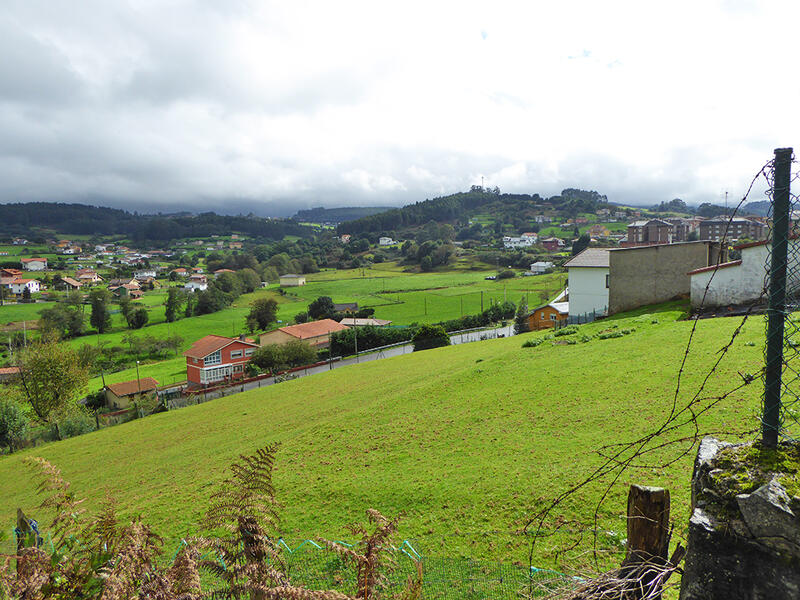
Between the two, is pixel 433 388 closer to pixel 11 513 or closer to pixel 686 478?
pixel 686 478

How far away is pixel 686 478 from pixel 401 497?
5.42 m

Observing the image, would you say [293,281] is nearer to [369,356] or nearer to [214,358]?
[214,358]

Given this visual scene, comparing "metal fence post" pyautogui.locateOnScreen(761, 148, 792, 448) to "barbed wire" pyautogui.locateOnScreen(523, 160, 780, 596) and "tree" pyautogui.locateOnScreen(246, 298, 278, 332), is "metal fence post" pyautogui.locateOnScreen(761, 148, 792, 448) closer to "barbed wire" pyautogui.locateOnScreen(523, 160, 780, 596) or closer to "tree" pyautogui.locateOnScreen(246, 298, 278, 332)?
"barbed wire" pyautogui.locateOnScreen(523, 160, 780, 596)

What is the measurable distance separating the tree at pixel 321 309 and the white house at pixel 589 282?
158 feet

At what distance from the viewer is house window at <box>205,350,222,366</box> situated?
5114 centimetres

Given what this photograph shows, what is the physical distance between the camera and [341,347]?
5541cm

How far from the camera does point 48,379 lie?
4103 centimetres

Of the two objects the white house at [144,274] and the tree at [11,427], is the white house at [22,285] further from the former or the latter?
the tree at [11,427]

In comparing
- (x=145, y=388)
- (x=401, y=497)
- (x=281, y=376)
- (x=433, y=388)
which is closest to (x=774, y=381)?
(x=401, y=497)

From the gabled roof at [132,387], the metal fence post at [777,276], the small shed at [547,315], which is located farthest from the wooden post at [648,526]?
the gabled roof at [132,387]

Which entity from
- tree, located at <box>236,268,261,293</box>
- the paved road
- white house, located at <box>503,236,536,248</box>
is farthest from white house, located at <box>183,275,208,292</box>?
white house, located at <box>503,236,536,248</box>

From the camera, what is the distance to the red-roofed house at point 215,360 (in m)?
51.2

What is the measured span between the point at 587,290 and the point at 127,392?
1736 inches

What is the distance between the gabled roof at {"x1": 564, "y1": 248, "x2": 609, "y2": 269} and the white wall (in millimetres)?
349
